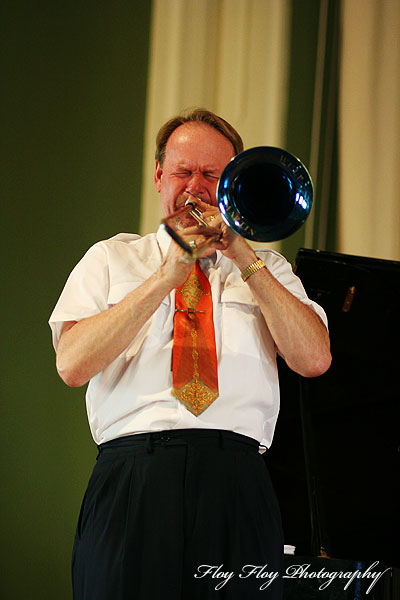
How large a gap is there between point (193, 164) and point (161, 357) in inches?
20.8

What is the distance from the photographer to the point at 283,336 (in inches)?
68.1

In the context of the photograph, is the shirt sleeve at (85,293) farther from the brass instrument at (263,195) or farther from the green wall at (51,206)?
the green wall at (51,206)

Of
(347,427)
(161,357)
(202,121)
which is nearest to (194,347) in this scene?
(161,357)

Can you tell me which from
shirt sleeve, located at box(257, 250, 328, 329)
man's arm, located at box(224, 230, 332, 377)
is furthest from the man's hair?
man's arm, located at box(224, 230, 332, 377)

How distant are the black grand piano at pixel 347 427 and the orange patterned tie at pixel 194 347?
21.0 inches

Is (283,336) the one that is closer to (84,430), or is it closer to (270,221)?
(270,221)

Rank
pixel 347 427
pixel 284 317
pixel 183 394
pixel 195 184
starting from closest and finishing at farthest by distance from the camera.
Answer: pixel 183 394 < pixel 284 317 < pixel 195 184 < pixel 347 427

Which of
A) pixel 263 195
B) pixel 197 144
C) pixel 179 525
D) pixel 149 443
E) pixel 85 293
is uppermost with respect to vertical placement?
pixel 197 144

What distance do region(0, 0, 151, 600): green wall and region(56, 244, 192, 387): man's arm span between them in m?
1.51

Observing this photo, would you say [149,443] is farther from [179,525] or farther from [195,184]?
[195,184]

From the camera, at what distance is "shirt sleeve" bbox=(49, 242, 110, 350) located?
174 cm

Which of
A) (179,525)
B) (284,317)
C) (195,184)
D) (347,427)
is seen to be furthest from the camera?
(347,427)

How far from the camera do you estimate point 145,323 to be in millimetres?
1708

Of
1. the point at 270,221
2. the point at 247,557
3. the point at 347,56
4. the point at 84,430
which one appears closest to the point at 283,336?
the point at 270,221
